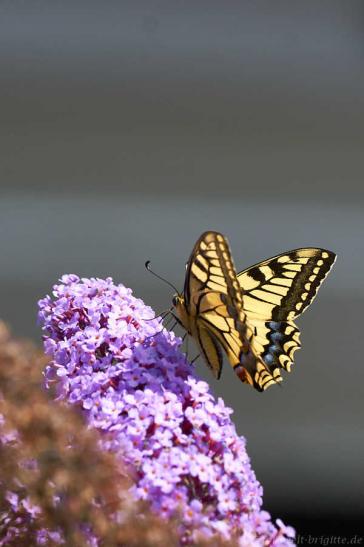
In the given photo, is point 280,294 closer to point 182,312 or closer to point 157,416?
point 182,312

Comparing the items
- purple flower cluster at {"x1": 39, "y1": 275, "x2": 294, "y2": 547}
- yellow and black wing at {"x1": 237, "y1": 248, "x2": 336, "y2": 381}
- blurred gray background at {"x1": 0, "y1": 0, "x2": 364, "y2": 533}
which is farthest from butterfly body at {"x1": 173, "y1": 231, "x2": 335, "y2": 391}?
blurred gray background at {"x1": 0, "y1": 0, "x2": 364, "y2": 533}

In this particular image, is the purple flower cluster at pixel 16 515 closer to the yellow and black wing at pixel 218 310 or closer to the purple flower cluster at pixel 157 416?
the purple flower cluster at pixel 157 416

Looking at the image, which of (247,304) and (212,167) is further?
(212,167)

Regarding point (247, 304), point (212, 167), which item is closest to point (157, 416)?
point (247, 304)

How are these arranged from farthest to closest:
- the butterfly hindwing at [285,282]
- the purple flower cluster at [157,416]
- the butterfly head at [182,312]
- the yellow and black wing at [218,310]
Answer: the butterfly hindwing at [285,282] → the butterfly head at [182,312] → the yellow and black wing at [218,310] → the purple flower cluster at [157,416]

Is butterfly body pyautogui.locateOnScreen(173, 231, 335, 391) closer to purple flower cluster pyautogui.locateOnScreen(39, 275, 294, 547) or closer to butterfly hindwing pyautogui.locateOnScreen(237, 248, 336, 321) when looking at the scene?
butterfly hindwing pyautogui.locateOnScreen(237, 248, 336, 321)

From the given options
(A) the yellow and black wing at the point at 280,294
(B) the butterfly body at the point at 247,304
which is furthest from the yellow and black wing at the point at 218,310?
(A) the yellow and black wing at the point at 280,294
